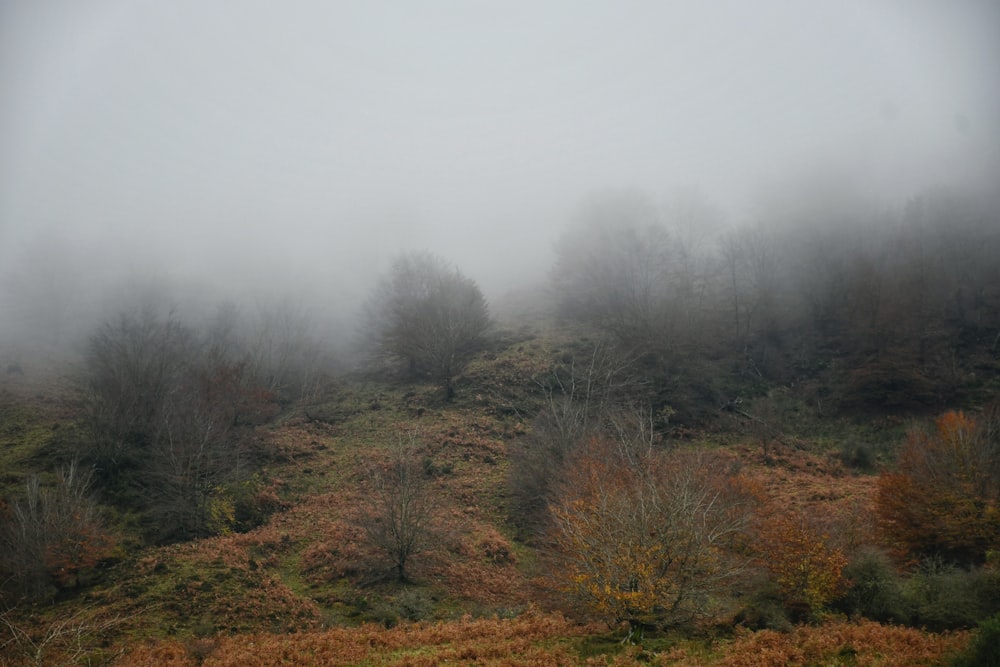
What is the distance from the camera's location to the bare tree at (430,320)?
48.3m

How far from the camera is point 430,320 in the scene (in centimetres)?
4941

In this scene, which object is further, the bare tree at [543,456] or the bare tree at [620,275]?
the bare tree at [620,275]

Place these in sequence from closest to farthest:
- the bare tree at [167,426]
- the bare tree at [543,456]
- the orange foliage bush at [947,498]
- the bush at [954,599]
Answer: the bush at [954,599]
the orange foliage bush at [947,498]
the bare tree at [167,426]
the bare tree at [543,456]

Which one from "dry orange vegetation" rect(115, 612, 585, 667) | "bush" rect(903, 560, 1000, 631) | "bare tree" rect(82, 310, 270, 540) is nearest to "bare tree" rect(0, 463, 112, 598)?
"bare tree" rect(82, 310, 270, 540)

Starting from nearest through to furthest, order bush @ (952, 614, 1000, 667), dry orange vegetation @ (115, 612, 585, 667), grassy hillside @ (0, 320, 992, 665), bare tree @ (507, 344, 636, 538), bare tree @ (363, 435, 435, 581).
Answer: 1. bush @ (952, 614, 1000, 667)
2. dry orange vegetation @ (115, 612, 585, 667)
3. grassy hillside @ (0, 320, 992, 665)
4. bare tree @ (363, 435, 435, 581)
5. bare tree @ (507, 344, 636, 538)

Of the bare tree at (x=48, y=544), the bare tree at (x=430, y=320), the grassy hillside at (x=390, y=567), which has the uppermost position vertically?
the bare tree at (x=430, y=320)

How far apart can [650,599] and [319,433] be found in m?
34.7

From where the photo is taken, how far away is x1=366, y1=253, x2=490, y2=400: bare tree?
48.3 metres

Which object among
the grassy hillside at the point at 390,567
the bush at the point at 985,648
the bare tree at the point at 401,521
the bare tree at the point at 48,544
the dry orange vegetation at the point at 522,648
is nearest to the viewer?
the bush at the point at 985,648

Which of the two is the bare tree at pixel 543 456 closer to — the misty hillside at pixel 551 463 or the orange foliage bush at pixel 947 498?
the misty hillside at pixel 551 463

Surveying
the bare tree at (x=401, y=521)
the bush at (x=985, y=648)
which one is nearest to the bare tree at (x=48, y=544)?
the bare tree at (x=401, y=521)

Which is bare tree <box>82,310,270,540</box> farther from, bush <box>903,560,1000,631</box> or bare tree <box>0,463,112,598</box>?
bush <box>903,560,1000,631</box>

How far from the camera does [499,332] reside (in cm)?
5716

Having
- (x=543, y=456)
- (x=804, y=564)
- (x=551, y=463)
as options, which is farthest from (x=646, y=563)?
(x=543, y=456)
